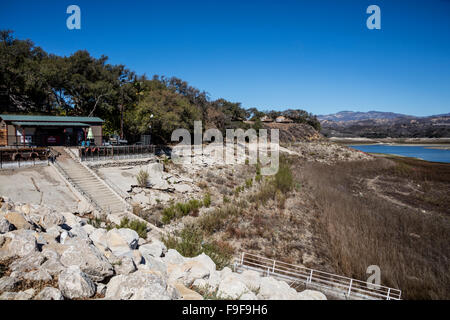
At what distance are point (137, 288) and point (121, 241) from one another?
3.45 m

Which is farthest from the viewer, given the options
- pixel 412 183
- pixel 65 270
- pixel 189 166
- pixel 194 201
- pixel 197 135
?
pixel 197 135

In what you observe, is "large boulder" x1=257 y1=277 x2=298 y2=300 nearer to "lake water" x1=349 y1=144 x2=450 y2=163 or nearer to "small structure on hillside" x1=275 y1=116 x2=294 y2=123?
"lake water" x1=349 y1=144 x2=450 y2=163

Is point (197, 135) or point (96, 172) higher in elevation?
point (197, 135)

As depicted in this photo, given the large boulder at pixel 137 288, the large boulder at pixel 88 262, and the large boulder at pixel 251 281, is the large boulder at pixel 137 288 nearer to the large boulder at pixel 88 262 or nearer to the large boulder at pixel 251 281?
the large boulder at pixel 88 262

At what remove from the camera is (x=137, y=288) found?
4.74 meters

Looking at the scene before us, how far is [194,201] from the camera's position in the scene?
53.0 feet

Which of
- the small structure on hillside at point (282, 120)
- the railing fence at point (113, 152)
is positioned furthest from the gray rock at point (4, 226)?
the small structure on hillside at point (282, 120)

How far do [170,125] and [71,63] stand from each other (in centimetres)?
1399

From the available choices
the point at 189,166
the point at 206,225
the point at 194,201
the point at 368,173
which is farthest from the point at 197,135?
the point at 368,173

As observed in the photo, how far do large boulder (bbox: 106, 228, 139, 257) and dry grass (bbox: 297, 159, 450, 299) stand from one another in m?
9.12

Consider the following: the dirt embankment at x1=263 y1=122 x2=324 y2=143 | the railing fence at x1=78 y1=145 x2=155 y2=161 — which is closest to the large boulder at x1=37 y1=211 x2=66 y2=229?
the railing fence at x1=78 y1=145 x2=155 y2=161

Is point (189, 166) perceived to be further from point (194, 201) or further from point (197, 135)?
point (197, 135)

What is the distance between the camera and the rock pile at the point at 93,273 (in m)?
4.47

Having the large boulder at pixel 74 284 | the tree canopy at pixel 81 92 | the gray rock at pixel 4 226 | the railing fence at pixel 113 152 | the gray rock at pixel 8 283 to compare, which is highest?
the tree canopy at pixel 81 92
